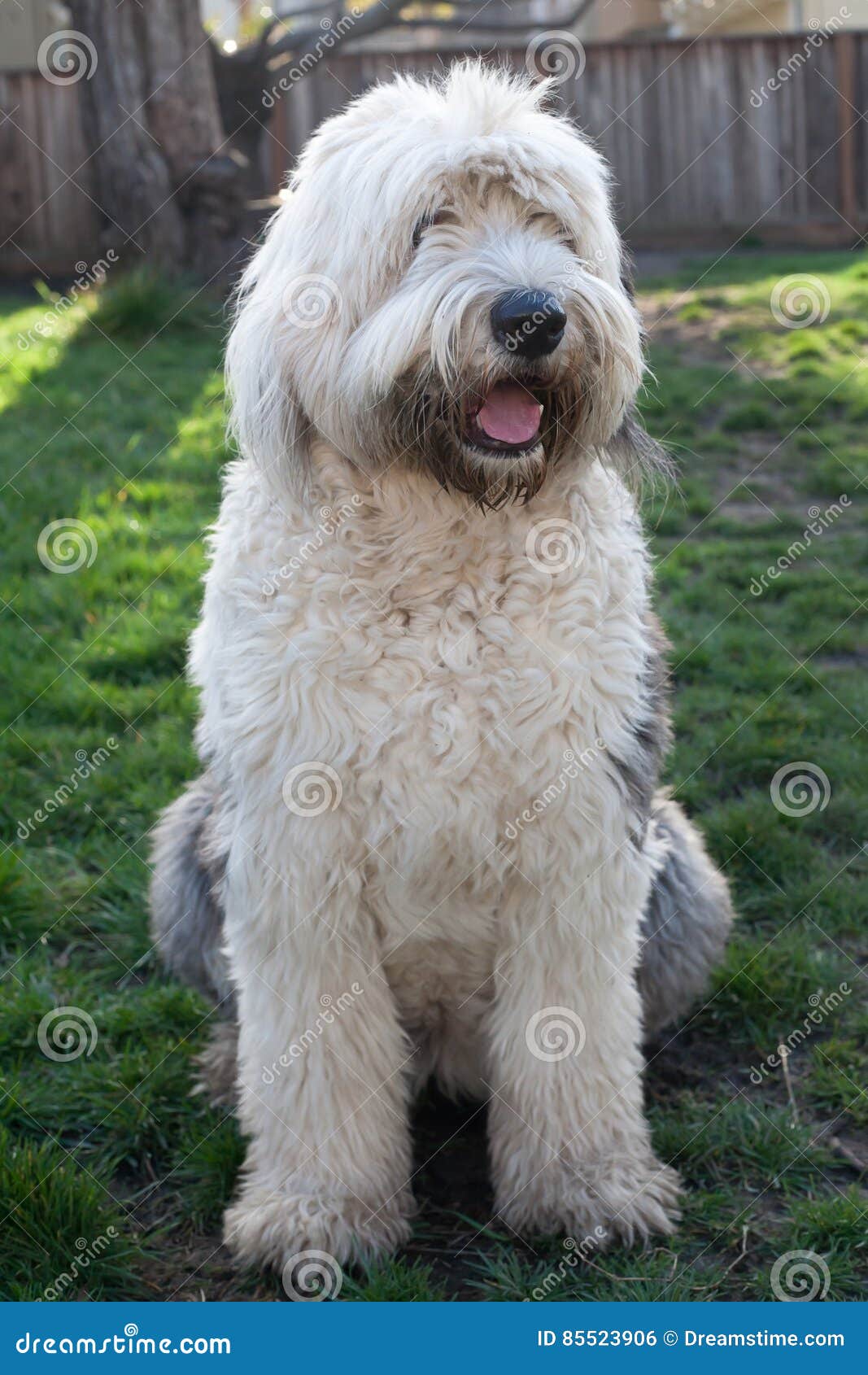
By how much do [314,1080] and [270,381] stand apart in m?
1.31

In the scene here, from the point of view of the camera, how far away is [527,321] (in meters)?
2.20

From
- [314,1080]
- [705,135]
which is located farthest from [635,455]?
[705,135]

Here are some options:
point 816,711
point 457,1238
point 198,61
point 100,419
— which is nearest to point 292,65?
point 198,61

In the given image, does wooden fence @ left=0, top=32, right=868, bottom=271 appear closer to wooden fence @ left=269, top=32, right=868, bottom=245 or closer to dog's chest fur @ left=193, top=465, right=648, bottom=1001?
wooden fence @ left=269, top=32, right=868, bottom=245

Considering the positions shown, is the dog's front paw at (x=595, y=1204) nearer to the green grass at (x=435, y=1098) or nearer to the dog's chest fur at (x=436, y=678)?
the green grass at (x=435, y=1098)

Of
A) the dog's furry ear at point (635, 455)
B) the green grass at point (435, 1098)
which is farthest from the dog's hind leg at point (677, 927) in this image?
the dog's furry ear at point (635, 455)

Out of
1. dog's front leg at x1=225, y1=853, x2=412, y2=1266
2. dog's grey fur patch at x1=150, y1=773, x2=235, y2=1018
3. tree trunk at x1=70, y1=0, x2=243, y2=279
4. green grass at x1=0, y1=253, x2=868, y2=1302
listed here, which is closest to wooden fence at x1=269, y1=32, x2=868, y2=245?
tree trunk at x1=70, y1=0, x2=243, y2=279

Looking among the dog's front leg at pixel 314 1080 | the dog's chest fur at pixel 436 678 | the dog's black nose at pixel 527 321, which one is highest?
the dog's black nose at pixel 527 321

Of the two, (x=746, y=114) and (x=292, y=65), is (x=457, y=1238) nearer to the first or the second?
(x=292, y=65)

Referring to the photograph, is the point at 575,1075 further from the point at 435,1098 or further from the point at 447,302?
the point at 447,302

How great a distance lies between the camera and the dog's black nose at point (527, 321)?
2.18m

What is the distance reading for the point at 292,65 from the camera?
424 inches

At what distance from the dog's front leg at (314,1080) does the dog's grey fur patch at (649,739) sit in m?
0.54

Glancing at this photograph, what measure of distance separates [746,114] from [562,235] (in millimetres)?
10701
